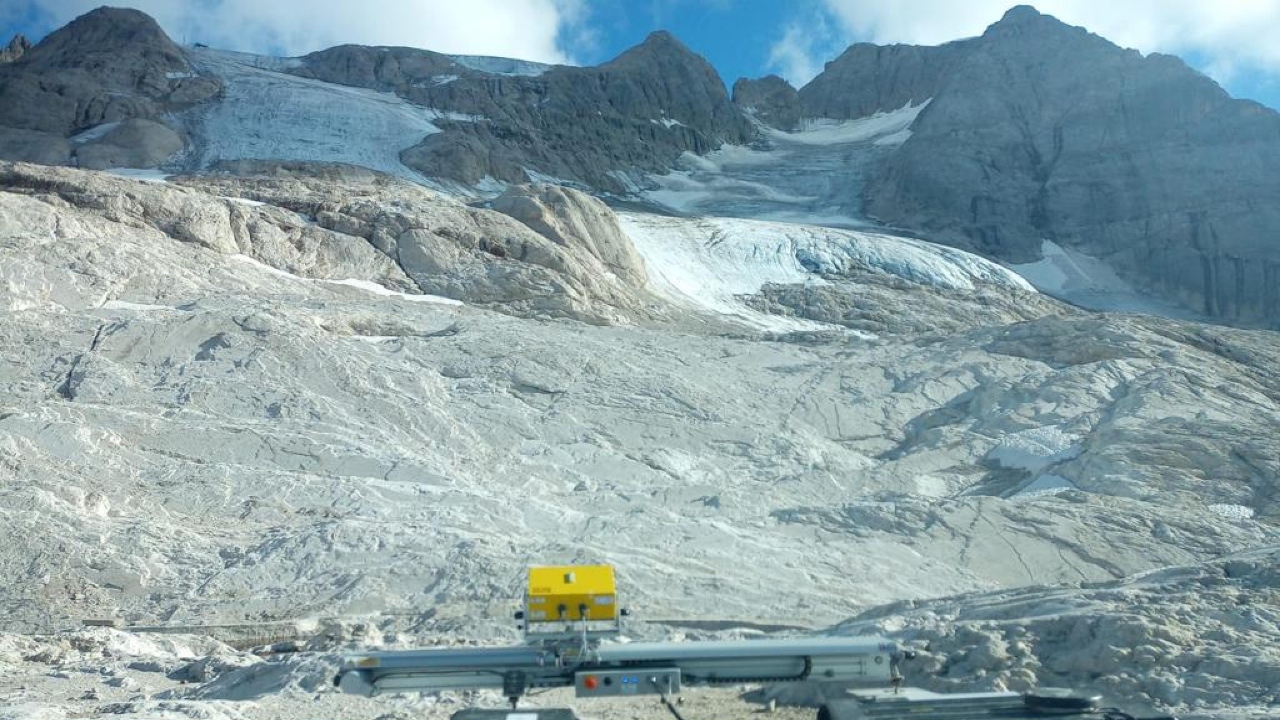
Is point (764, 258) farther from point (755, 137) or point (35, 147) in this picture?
point (755, 137)

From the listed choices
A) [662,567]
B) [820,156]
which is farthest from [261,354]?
[820,156]

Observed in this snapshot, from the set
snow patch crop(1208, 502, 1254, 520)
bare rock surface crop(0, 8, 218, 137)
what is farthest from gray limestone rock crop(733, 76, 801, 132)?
snow patch crop(1208, 502, 1254, 520)

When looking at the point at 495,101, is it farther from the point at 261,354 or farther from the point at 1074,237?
the point at 261,354

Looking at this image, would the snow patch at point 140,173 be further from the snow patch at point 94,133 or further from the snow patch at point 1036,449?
the snow patch at point 1036,449

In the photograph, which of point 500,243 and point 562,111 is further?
point 562,111

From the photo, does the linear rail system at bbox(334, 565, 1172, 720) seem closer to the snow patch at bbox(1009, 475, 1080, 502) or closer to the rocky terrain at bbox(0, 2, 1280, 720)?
the rocky terrain at bbox(0, 2, 1280, 720)

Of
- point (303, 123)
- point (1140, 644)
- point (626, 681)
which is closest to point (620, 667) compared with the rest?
point (626, 681)

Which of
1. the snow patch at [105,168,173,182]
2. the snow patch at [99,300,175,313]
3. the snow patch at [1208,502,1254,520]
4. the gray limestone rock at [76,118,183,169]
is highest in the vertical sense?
the gray limestone rock at [76,118,183,169]
